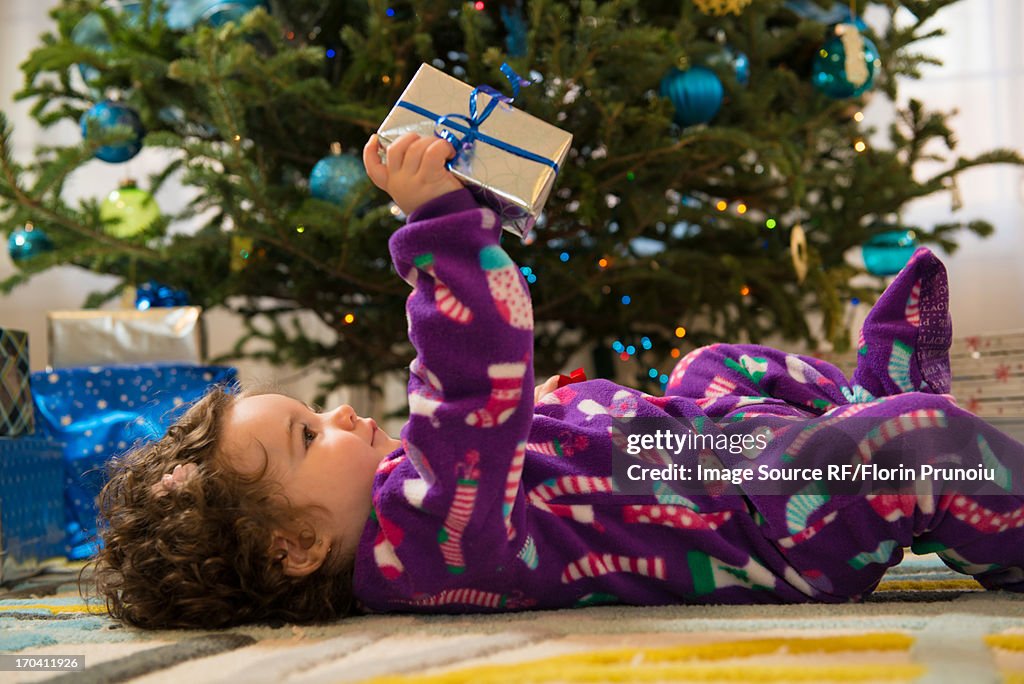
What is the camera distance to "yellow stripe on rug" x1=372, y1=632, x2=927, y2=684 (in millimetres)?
616

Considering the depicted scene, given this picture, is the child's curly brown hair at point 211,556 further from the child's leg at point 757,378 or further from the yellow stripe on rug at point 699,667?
the child's leg at point 757,378

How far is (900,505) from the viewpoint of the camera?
0.88 m

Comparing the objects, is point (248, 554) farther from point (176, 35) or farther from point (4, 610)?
point (176, 35)

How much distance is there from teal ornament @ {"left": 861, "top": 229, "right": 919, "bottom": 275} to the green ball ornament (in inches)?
55.2

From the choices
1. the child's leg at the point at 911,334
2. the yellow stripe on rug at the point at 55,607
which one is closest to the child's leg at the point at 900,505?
the child's leg at the point at 911,334

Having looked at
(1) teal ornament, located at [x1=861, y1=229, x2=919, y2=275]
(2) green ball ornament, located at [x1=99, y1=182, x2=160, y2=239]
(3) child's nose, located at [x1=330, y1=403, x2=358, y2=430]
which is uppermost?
(2) green ball ornament, located at [x1=99, y1=182, x2=160, y2=239]

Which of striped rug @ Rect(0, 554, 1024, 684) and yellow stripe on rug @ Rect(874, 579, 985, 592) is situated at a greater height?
striped rug @ Rect(0, 554, 1024, 684)

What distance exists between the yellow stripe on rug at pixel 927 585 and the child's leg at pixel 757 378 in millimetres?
195

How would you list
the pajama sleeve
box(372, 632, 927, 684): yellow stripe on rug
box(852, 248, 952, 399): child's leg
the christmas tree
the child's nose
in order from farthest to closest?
the christmas tree → box(852, 248, 952, 399): child's leg → the child's nose → the pajama sleeve → box(372, 632, 927, 684): yellow stripe on rug

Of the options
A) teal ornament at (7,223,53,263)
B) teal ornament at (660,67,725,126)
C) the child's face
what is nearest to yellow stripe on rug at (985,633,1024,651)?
the child's face

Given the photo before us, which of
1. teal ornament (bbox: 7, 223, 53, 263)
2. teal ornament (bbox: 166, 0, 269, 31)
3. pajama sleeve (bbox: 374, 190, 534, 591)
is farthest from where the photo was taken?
teal ornament (bbox: 7, 223, 53, 263)

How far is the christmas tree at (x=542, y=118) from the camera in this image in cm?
161

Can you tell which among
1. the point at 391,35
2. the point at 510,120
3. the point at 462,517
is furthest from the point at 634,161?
the point at 462,517

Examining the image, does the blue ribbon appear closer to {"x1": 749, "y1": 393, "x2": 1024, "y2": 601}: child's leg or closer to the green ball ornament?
{"x1": 749, "y1": 393, "x2": 1024, "y2": 601}: child's leg
